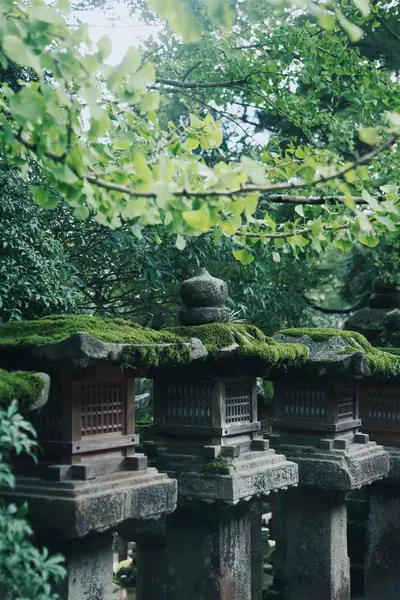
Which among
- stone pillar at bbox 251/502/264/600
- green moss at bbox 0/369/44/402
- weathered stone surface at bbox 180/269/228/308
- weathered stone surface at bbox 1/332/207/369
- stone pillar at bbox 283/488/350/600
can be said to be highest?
weathered stone surface at bbox 180/269/228/308

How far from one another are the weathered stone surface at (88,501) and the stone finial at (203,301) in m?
1.99

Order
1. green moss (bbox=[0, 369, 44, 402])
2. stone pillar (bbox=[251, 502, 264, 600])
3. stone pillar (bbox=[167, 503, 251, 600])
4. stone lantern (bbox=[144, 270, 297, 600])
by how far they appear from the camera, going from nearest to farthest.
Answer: green moss (bbox=[0, 369, 44, 402])
stone lantern (bbox=[144, 270, 297, 600])
stone pillar (bbox=[167, 503, 251, 600])
stone pillar (bbox=[251, 502, 264, 600])

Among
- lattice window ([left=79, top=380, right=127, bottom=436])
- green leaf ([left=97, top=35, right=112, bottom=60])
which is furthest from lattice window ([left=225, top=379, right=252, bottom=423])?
green leaf ([left=97, top=35, right=112, bottom=60])

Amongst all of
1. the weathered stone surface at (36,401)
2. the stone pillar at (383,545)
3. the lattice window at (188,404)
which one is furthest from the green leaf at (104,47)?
the stone pillar at (383,545)

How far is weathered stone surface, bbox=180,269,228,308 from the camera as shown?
852 centimetres

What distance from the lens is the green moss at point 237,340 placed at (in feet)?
26.3

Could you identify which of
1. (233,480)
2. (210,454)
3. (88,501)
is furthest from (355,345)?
(88,501)

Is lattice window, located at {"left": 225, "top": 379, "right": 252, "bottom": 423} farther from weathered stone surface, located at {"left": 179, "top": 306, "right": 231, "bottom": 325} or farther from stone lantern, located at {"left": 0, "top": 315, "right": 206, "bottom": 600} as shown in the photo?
stone lantern, located at {"left": 0, "top": 315, "right": 206, "bottom": 600}

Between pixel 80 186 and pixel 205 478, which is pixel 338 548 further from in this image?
pixel 80 186

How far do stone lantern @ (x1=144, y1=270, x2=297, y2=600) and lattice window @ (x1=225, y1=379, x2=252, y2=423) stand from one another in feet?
0.03

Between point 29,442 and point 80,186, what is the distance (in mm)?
1608

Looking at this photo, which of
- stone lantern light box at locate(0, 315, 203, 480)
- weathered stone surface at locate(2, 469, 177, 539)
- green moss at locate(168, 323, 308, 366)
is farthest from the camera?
green moss at locate(168, 323, 308, 366)

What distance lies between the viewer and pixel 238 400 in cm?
879

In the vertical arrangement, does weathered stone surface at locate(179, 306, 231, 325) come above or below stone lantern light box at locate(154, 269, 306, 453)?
above
